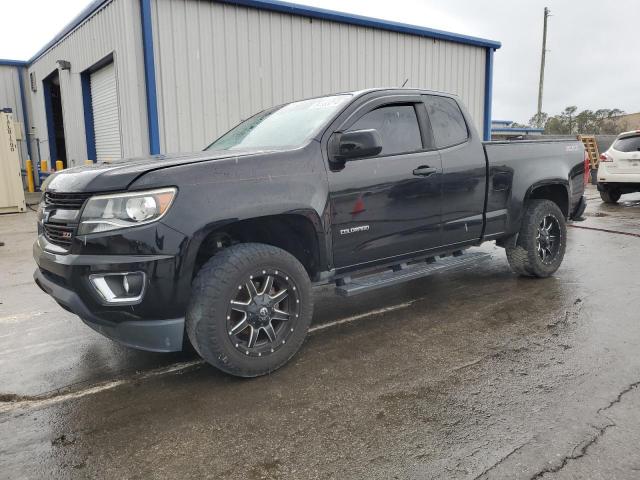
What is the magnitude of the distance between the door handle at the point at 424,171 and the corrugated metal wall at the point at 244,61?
6.60 meters

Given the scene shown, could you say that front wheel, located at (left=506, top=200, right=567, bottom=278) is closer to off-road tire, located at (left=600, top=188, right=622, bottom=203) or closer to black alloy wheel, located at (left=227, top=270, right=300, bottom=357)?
black alloy wheel, located at (left=227, top=270, right=300, bottom=357)

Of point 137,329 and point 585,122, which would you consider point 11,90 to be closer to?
point 137,329

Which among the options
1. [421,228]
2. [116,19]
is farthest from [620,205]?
[116,19]

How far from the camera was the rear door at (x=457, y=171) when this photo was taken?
442cm

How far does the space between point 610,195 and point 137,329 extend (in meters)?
13.3

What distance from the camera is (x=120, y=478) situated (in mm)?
2324

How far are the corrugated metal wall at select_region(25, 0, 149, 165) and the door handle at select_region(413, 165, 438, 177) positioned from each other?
667cm

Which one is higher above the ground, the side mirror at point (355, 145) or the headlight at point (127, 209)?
the side mirror at point (355, 145)

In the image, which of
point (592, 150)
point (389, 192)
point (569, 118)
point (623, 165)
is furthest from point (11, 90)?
point (569, 118)

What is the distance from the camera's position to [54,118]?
56.2 feet

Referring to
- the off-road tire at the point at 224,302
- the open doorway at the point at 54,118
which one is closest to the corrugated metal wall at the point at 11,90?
the open doorway at the point at 54,118

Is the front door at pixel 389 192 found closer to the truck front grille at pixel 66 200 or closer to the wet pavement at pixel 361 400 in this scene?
the wet pavement at pixel 361 400

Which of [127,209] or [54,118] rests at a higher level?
[54,118]

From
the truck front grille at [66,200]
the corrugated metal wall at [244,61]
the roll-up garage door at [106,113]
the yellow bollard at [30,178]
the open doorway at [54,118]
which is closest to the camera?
the truck front grille at [66,200]
